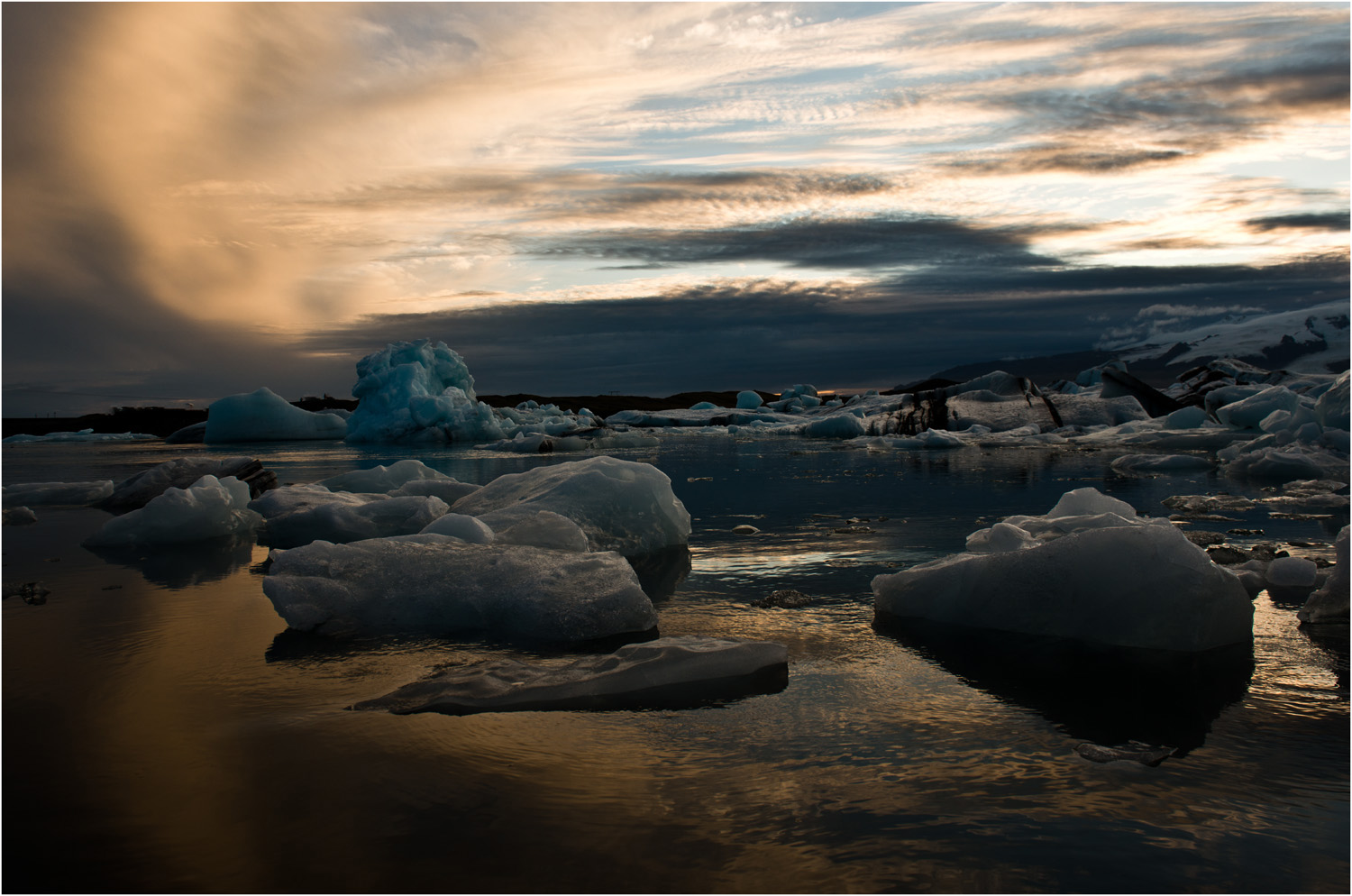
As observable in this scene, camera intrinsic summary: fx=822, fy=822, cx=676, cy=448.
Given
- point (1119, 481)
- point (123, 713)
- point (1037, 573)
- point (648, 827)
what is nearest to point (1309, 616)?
point (1037, 573)

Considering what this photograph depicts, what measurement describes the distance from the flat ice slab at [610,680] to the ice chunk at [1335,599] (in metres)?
3.05

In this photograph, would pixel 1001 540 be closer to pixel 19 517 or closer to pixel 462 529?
pixel 462 529

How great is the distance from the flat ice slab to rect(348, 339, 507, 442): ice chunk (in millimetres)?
27759

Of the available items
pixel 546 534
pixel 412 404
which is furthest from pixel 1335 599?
pixel 412 404

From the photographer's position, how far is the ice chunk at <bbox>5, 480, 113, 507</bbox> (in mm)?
11312

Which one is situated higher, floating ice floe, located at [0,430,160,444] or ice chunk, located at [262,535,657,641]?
floating ice floe, located at [0,430,160,444]

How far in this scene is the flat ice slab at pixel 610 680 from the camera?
11.1ft

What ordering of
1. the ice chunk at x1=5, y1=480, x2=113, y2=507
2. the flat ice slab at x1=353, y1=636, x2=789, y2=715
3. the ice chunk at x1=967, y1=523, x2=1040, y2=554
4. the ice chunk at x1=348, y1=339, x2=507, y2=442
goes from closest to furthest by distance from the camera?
the flat ice slab at x1=353, y1=636, x2=789, y2=715, the ice chunk at x1=967, y1=523, x2=1040, y2=554, the ice chunk at x1=5, y1=480, x2=113, y2=507, the ice chunk at x1=348, y1=339, x2=507, y2=442

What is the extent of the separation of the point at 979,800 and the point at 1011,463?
Result: 15422mm

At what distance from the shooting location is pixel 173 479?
33.9 ft

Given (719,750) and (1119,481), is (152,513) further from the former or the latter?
(1119,481)

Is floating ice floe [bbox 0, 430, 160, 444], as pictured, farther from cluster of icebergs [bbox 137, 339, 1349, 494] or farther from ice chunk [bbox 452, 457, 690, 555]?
ice chunk [bbox 452, 457, 690, 555]

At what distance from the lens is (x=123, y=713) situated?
132 inches

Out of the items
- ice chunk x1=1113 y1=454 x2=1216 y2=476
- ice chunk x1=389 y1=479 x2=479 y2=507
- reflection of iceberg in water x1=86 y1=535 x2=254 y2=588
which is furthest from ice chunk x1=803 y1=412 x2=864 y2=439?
reflection of iceberg in water x1=86 y1=535 x2=254 y2=588
